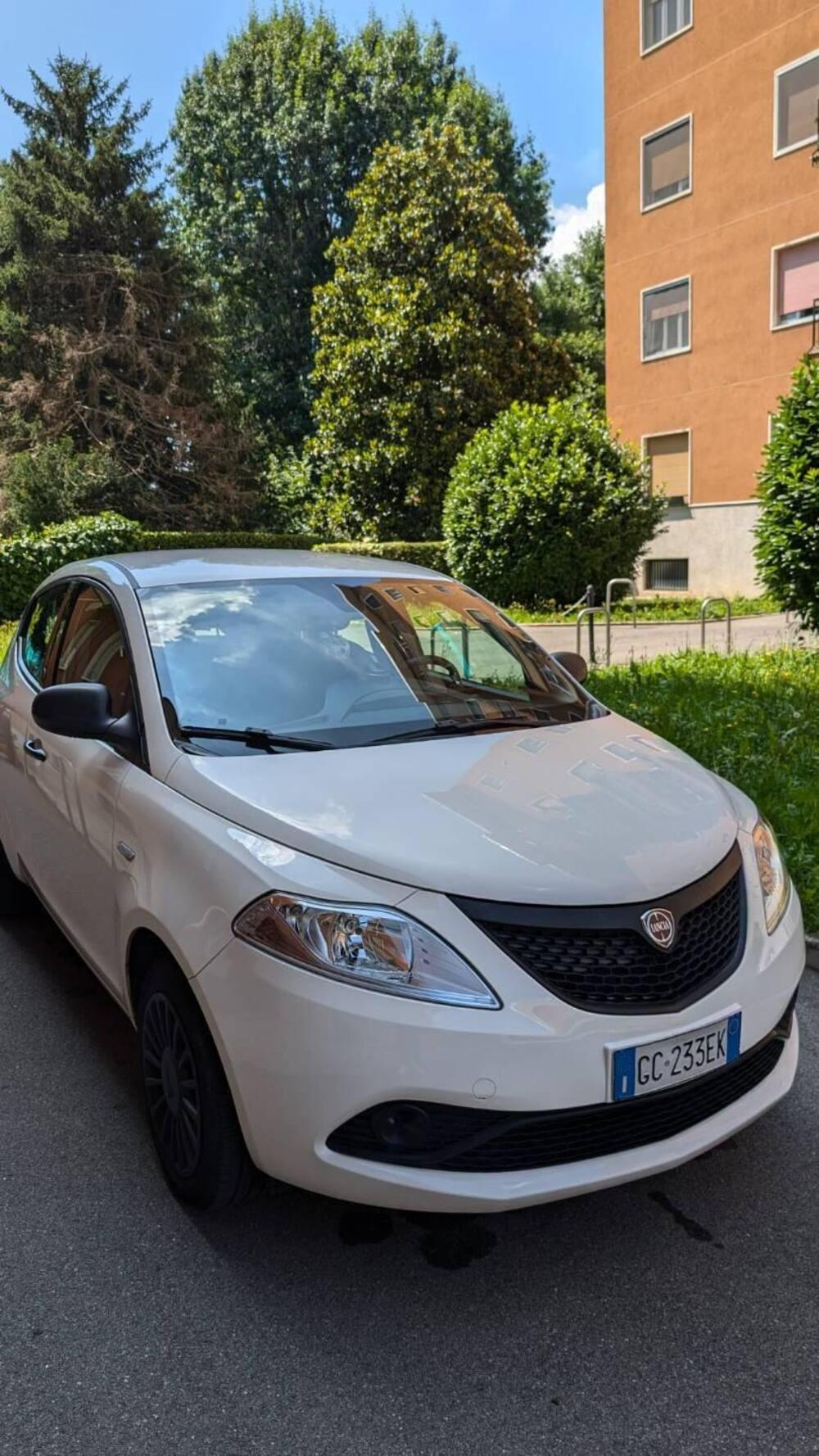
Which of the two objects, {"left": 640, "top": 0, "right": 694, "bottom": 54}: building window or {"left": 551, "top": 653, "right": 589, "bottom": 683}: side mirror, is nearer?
{"left": 551, "top": 653, "right": 589, "bottom": 683}: side mirror

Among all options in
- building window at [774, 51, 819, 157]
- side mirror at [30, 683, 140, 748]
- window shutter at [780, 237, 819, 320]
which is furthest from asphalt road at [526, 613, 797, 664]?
building window at [774, 51, 819, 157]

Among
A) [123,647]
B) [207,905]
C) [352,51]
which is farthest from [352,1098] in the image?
[352,51]

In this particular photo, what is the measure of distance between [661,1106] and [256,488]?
3039 centimetres

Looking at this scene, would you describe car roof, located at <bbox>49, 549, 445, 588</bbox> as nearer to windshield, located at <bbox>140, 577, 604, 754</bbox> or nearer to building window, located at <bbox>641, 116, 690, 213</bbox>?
windshield, located at <bbox>140, 577, 604, 754</bbox>

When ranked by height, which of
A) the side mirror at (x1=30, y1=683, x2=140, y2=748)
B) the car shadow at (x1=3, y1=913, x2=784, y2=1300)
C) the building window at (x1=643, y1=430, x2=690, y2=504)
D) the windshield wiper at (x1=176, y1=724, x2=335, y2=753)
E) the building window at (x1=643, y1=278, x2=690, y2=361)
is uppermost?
the building window at (x1=643, y1=278, x2=690, y2=361)

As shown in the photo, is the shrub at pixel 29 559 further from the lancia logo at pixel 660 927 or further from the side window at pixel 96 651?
the lancia logo at pixel 660 927

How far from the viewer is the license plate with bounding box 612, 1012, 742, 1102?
2.21m

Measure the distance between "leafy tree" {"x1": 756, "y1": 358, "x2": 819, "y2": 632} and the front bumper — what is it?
853 cm

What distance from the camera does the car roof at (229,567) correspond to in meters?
3.66

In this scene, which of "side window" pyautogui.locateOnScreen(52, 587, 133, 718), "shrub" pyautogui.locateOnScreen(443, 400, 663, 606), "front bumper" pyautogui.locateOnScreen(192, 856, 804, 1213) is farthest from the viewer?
"shrub" pyautogui.locateOnScreen(443, 400, 663, 606)

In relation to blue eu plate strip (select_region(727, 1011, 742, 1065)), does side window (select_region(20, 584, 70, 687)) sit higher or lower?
higher

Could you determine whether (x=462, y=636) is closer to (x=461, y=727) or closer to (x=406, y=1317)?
(x=461, y=727)

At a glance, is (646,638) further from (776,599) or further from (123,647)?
(123,647)

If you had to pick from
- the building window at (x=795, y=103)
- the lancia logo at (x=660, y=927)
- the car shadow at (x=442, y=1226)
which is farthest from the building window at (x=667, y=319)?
the lancia logo at (x=660, y=927)
